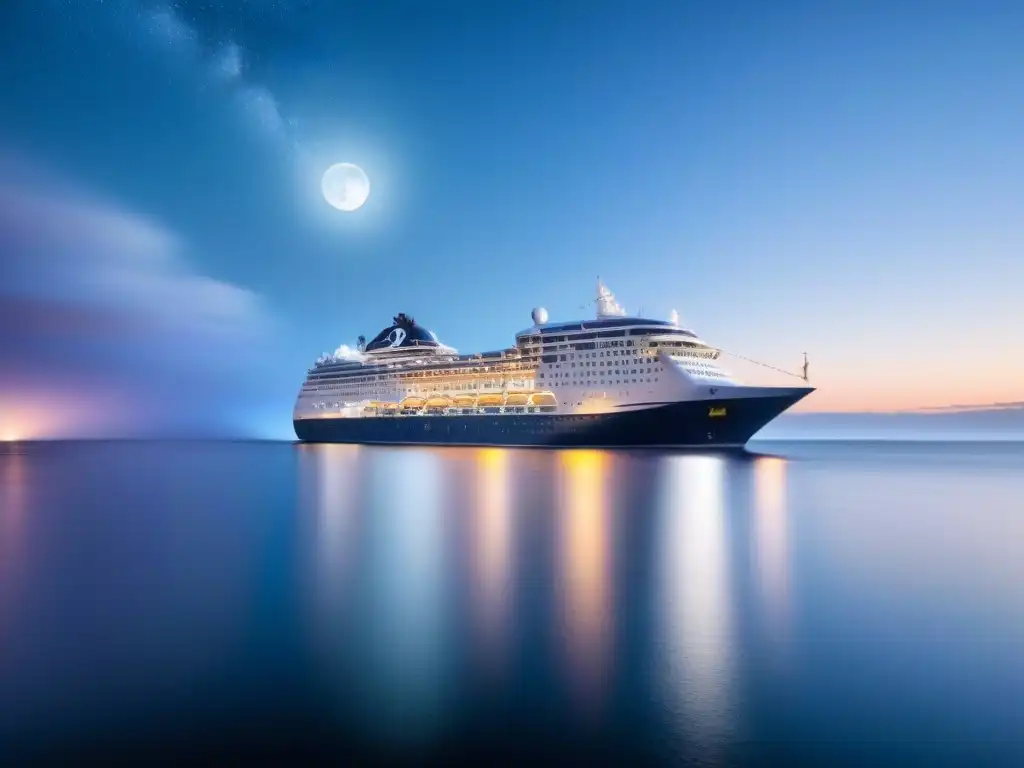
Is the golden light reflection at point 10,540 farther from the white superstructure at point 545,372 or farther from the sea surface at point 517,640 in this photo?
the white superstructure at point 545,372

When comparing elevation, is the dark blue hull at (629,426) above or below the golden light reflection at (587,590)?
above

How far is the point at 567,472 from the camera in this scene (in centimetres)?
3234

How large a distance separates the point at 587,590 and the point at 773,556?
5888 mm

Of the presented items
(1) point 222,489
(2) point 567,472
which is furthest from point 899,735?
(1) point 222,489

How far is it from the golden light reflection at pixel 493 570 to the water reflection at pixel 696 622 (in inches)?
90.8

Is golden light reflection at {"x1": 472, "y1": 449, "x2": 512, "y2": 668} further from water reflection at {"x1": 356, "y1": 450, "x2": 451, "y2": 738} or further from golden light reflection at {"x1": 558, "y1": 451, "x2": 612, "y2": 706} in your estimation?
golden light reflection at {"x1": 558, "y1": 451, "x2": 612, "y2": 706}

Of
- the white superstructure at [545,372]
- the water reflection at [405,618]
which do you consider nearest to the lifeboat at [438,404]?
the white superstructure at [545,372]

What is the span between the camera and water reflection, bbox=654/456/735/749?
590cm

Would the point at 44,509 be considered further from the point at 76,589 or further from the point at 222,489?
the point at 76,589

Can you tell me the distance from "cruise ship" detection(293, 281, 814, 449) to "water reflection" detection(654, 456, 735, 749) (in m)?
25.9

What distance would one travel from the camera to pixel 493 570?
11719 mm

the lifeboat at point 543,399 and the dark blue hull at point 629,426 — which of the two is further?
the lifeboat at point 543,399

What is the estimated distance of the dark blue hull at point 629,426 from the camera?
4262cm

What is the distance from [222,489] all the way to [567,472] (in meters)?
19.1
